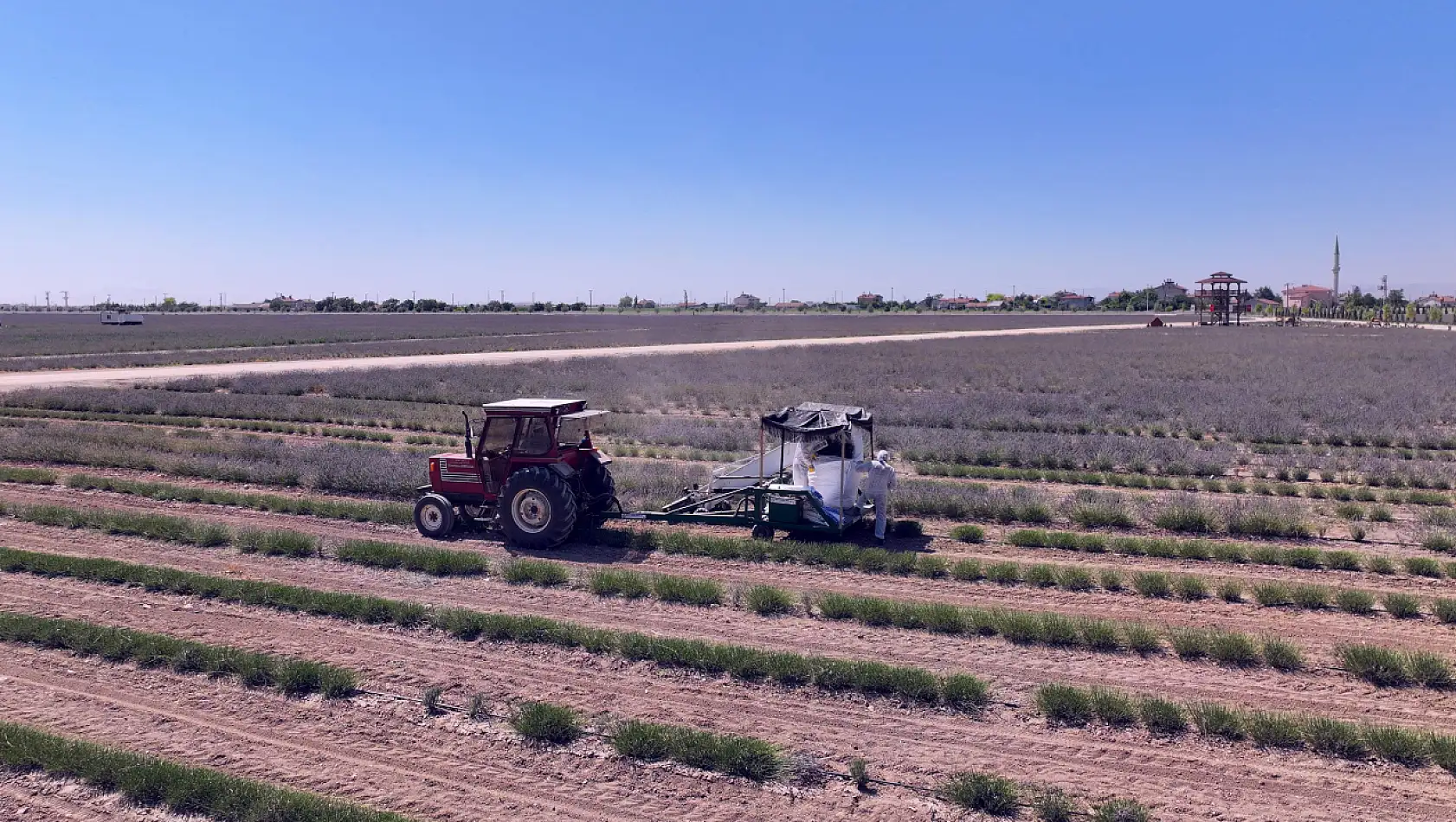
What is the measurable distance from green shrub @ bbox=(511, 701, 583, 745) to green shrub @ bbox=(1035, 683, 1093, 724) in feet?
13.0

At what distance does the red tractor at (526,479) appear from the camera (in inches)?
508

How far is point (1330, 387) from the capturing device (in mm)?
34094

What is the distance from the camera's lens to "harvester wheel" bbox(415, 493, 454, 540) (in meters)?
13.7

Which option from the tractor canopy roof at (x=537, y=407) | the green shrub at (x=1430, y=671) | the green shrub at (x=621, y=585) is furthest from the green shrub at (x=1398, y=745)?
the tractor canopy roof at (x=537, y=407)

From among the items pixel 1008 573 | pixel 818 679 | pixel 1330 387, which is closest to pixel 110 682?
pixel 818 679

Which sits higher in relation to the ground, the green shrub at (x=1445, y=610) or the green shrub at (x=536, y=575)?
the green shrub at (x=536, y=575)

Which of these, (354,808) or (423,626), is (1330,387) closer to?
(423,626)

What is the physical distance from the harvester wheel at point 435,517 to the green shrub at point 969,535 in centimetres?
745

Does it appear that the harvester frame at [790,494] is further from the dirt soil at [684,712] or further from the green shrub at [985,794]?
the green shrub at [985,794]

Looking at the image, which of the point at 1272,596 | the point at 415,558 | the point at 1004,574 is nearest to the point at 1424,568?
the point at 1272,596

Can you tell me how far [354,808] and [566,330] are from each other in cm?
9356

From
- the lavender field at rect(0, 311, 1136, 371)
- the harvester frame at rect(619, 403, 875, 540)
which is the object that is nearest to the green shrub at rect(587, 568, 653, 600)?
the harvester frame at rect(619, 403, 875, 540)

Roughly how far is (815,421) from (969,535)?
9.29ft

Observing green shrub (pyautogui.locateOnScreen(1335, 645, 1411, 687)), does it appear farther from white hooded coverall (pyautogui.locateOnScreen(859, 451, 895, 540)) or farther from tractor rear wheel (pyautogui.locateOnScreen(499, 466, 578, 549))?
tractor rear wheel (pyautogui.locateOnScreen(499, 466, 578, 549))
